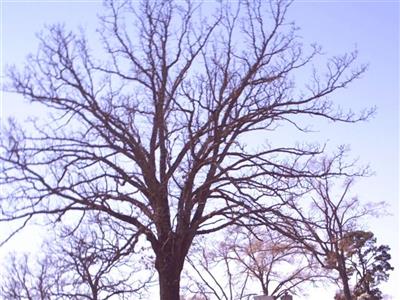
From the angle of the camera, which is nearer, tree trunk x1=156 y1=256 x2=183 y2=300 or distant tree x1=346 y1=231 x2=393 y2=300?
tree trunk x1=156 y1=256 x2=183 y2=300

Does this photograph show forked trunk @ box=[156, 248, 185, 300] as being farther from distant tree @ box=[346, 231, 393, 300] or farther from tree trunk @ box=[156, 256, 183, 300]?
distant tree @ box=[346, 231, 393, 300]

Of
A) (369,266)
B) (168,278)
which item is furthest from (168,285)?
(369,266)

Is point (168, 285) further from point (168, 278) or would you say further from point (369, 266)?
point (369, 266)

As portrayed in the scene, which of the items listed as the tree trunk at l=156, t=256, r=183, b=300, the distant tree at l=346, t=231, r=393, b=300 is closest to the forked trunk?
the tree trunk at l=156, t=256, r=183, b=300

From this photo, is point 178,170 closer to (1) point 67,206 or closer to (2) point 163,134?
(2) point 163,134

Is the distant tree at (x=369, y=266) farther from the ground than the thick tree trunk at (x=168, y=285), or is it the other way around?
the distant tree at (x=369, y=266)

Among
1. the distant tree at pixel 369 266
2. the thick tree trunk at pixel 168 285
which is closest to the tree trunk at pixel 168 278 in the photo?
the thick tree trunk at pixel 168 285

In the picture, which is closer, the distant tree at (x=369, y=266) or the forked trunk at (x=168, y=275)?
the forked trunk at (x=168, y=275)

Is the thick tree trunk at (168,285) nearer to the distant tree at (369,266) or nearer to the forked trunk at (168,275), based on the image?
the forked trunk at (168,275)

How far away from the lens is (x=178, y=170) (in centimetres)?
1606

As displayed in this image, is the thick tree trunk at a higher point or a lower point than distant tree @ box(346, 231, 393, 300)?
lower

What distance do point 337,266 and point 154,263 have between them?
24221 mm

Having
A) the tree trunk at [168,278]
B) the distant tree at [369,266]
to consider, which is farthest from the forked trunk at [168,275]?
the distant tree at [369,266]

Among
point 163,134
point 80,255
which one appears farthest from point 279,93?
point 80,255
